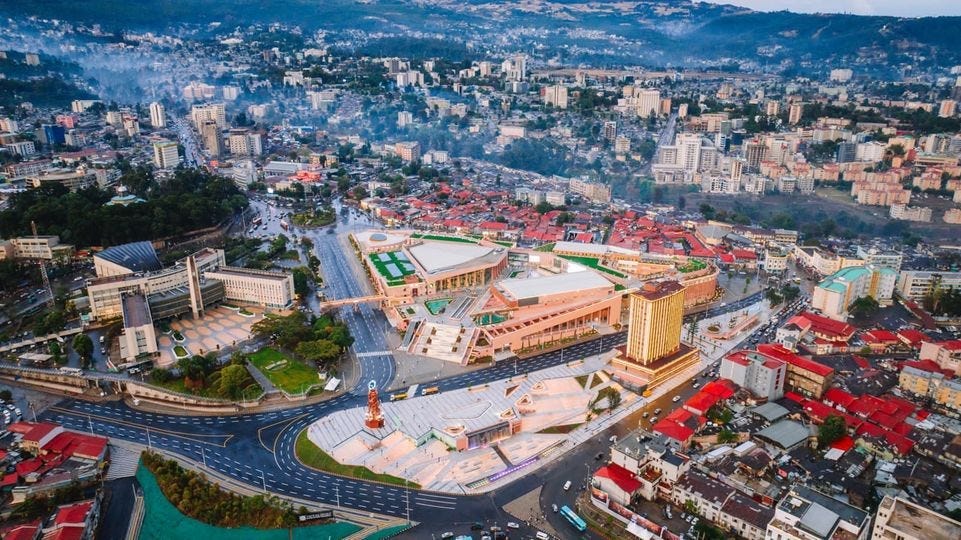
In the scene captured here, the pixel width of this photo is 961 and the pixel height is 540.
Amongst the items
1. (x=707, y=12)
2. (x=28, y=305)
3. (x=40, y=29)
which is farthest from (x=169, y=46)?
(x=707, y=12)

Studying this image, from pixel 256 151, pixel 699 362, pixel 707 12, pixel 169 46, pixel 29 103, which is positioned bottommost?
pixel 699 362

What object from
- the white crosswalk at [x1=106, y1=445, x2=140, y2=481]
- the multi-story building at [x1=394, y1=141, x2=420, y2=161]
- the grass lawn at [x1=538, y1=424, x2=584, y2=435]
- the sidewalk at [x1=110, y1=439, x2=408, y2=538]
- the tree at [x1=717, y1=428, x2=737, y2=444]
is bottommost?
the sidewalk at [x1=110, y1=439, x2=408, y2=538]

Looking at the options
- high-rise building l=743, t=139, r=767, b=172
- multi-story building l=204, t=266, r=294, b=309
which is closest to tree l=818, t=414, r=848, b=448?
multi-story building l=204, t=266, r=294, b=309

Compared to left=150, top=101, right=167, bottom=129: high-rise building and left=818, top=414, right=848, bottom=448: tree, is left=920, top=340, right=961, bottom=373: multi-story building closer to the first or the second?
left=818, top=414, right=848, bottom=448: tree

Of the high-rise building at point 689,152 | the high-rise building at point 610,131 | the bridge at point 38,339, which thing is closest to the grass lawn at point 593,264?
the bridge at point 38,339

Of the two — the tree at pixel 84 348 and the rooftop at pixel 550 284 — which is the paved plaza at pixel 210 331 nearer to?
the tree at pixel 84 348

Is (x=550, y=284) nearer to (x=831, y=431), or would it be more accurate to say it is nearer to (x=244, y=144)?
(x=831, y=431)

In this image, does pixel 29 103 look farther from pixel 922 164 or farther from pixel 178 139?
pixel 922 164
